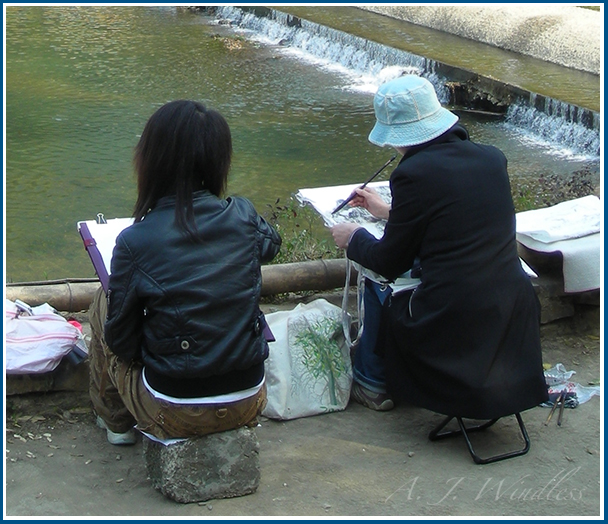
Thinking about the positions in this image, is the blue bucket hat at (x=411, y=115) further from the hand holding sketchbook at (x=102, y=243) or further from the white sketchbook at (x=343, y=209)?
the hand holding sketchbook at (x=102, y=243)

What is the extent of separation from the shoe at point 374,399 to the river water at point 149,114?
10.7ft

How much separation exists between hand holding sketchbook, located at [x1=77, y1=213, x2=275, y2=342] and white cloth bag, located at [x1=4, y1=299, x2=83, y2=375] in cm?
37

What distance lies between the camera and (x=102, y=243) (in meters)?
Answer: 3.26

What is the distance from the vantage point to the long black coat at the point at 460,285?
3.06 meters

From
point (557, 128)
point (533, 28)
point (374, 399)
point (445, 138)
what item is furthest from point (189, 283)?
point (533, 28)

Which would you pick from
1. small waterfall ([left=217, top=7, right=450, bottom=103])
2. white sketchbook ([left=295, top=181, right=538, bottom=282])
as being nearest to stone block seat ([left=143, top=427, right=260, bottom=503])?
white sketchbook ([left=295, top=181, right=538, bottom=282])

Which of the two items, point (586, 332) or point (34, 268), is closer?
point (586, 332)

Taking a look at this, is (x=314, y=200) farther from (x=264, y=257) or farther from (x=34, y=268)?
(x=34, y=268)

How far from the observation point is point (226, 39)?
14.8m

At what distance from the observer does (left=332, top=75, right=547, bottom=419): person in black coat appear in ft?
10.1

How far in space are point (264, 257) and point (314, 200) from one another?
0.97 meters

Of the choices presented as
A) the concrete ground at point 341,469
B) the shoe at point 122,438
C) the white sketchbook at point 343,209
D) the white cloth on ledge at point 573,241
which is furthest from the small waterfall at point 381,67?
the shoe at point 122,438

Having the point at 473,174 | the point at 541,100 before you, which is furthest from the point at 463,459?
the point at 541,100

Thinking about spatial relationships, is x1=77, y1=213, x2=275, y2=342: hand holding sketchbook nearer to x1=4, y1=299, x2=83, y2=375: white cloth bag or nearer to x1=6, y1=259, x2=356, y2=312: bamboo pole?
x1=4, y1=299, x2=83, y2=375: white cloth bag
